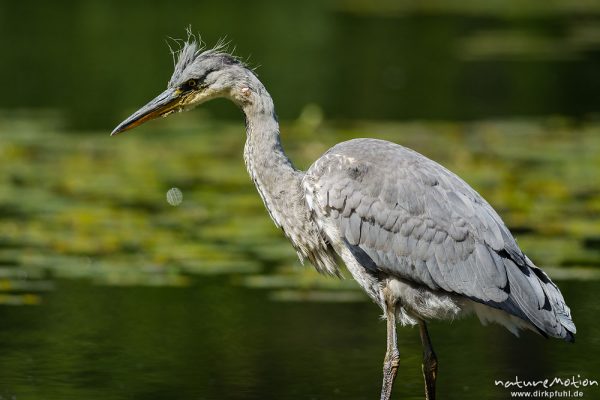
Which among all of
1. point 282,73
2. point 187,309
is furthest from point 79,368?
point 282,73

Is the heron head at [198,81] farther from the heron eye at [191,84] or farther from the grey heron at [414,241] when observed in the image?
the grey heron at [414,241]

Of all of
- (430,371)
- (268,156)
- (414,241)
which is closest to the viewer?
(414,241)

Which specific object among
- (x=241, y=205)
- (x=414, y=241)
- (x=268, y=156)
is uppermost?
(x=241, y=205)

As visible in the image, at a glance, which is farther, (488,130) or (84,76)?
(84,76)

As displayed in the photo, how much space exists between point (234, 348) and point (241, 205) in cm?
293

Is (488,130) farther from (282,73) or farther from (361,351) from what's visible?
(361,351)

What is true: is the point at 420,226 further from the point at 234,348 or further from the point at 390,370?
the point at 234,348

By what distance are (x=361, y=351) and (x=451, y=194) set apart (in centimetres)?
162

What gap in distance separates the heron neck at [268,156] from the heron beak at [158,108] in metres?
0.38

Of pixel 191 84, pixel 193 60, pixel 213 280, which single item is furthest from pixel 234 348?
pixel 193 60

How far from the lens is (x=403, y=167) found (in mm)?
5836

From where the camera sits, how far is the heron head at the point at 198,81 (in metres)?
6.15

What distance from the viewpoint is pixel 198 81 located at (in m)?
6.22

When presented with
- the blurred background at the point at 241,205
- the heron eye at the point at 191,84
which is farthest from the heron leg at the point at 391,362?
the heron eye at the point at 191,84
